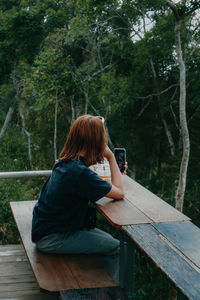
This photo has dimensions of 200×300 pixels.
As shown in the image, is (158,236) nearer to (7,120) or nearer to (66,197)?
(66,197)

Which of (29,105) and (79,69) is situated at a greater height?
(79,69)

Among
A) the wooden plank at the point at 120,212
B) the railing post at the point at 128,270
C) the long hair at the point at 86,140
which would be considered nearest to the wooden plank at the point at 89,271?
the railing post at the point at 128,270

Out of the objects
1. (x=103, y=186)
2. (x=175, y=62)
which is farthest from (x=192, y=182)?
(x=103, y=186)

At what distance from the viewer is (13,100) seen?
992 inches

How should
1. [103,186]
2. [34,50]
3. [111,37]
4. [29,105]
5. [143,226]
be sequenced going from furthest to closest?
[29,105] < [34,50] < [111,37] < [103,186] < [143,226]

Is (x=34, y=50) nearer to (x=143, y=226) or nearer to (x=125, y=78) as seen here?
(x=125, y=78)

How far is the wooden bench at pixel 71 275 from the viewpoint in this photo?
2.46 metres

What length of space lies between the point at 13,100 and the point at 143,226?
23.6 meters

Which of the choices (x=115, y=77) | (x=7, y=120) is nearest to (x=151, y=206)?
(x=115, y=77)

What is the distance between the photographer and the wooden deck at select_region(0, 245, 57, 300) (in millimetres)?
3047

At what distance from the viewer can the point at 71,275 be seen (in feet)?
8.77

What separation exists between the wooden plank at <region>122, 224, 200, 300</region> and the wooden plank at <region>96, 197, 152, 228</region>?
8 centimetres

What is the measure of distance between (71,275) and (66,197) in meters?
0.51

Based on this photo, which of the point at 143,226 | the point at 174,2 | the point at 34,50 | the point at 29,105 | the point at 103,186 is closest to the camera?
the point at 143,226
